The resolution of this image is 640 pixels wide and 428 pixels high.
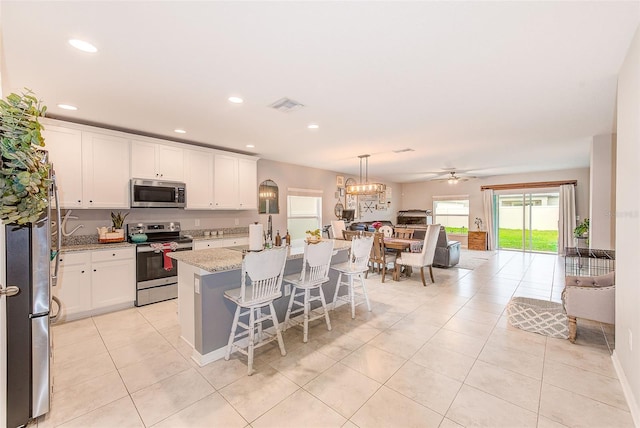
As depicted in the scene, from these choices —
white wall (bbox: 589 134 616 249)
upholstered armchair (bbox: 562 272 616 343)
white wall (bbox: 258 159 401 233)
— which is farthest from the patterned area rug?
upholstered armchair (bbox: 562 272 616 343)

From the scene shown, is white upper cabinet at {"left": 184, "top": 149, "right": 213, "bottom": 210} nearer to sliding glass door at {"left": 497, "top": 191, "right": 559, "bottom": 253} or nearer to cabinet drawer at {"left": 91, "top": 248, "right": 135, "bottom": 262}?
cabinet drawer at {"left": 91, "top": 248, "right": 135, "bottom": 262}

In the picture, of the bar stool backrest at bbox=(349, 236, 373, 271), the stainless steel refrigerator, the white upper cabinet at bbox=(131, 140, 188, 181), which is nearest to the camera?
the stainless steel refrigerator

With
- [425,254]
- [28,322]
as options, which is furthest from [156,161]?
[425,254]

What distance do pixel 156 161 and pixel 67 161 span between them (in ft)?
3.31

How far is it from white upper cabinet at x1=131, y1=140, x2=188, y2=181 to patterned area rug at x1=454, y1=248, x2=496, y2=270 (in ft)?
20.4

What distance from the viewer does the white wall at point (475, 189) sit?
7773 millimetres

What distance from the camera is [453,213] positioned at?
405 inches

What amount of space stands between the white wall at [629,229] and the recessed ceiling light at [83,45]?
3647 millimetres

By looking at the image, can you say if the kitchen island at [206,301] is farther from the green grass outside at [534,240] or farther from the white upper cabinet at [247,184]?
the green grass outside at [534,240]

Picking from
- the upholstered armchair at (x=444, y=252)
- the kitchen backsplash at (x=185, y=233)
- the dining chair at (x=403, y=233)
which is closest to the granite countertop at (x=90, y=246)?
the kitchen backsplash at (x=185, y=233)

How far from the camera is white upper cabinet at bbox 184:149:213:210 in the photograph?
4.56 m

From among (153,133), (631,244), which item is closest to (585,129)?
(631,244)

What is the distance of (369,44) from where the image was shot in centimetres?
192

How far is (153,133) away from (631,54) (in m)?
5.13
